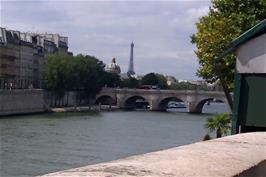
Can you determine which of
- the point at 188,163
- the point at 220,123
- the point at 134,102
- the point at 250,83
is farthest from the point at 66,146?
the point at 134,102

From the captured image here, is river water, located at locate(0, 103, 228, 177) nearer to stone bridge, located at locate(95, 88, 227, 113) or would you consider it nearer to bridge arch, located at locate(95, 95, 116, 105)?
stone bridge, located at locate(95, 88, 227, 113)

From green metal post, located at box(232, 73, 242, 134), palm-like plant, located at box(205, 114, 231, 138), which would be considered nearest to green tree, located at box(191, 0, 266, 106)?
green metal post, located at box(232, 73, 242, 134)

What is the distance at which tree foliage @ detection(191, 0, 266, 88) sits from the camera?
12766mm

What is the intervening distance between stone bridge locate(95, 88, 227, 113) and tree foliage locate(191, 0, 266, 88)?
6312 cm

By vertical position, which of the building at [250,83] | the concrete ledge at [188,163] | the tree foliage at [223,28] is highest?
the tree foliage at [223,28]

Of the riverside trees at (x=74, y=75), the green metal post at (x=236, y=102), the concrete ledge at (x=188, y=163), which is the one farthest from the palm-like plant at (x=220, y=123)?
the riverside trees at (x=74, y=75)

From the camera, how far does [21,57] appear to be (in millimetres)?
80562

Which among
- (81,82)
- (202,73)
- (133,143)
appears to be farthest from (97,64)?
(202,73)

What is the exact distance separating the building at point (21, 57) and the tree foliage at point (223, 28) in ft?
183

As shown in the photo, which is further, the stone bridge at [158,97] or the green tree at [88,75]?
the stone bridge at [158,97]

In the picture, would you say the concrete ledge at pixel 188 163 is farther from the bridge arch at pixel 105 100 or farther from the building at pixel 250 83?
the bridge arch at pixel 105 100

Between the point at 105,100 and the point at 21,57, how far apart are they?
18111 mm

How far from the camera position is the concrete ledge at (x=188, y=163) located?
8.72 ft

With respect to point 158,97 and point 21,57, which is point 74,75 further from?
point 158,97
